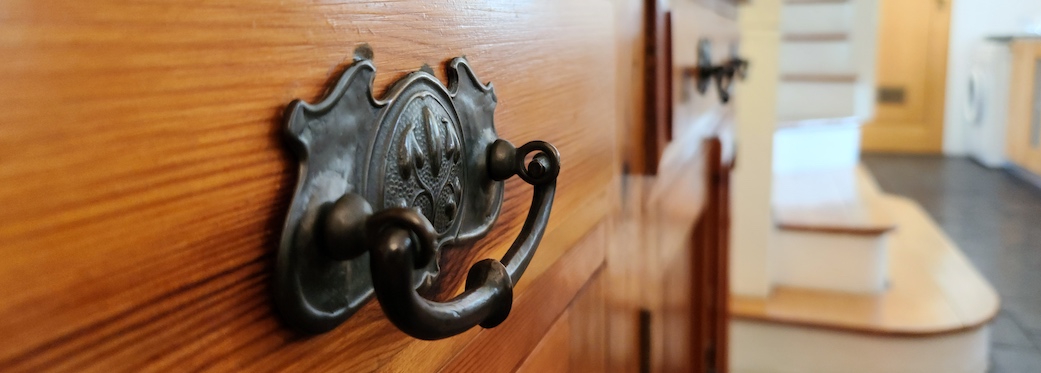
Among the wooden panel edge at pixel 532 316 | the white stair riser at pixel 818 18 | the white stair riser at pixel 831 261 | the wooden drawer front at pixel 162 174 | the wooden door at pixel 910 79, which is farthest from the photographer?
the wooden door at pixel 910 79

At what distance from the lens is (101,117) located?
0.38 feet

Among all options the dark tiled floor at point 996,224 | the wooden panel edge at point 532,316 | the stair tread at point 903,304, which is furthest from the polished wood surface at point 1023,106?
the wooden panel edge at point 532,316

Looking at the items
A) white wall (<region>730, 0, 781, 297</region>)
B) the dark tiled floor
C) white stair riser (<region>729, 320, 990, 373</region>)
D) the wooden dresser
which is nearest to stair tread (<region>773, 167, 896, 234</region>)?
white wall (<region>730, 0, 781, 297</region>)

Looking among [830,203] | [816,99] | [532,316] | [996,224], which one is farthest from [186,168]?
[996,224]

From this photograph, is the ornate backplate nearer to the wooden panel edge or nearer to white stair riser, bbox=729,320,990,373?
the wooden panel edge

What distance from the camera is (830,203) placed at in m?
2.14

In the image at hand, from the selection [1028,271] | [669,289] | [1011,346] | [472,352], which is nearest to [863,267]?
[1011,346]

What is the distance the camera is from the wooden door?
15.1 feet

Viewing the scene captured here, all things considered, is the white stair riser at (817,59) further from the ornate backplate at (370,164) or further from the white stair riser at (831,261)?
the ornate backplate at (370,164)

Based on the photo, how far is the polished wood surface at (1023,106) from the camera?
136 inches

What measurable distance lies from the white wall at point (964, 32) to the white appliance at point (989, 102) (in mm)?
90

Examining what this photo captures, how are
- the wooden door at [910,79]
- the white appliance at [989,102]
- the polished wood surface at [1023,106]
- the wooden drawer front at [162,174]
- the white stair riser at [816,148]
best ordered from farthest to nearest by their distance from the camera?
1. the wooden door at [910,79]
2. the white appliance at [989,102]
3. the polished wood surface at [1023,106]
4. the white stair riser at [816,148]
5. the wooden drawer front at [162,174]

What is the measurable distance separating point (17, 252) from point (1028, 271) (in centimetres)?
272

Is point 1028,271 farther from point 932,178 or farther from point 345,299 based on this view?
point 345,299
